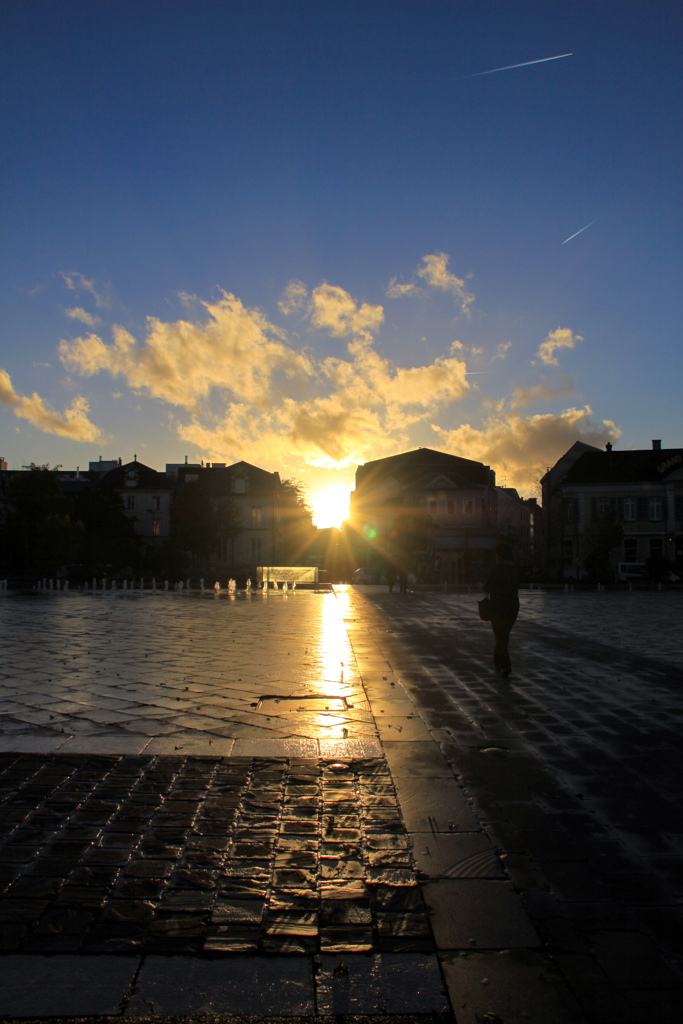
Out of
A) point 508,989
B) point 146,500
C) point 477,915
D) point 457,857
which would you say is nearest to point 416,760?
point 457,857

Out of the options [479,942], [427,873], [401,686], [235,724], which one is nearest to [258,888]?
[427,873]

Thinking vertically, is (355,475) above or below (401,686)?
above

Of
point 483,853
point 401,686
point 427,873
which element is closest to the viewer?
point 427,873

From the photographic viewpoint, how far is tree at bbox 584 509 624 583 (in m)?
43.0

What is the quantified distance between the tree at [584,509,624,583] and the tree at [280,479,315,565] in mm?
27085

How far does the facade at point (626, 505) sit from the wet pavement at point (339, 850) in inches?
1896

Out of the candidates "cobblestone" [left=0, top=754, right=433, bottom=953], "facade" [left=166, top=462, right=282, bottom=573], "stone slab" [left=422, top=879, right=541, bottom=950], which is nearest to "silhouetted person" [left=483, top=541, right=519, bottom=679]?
"cobblestone" [left=0, top=754, right=433, bottom=953]

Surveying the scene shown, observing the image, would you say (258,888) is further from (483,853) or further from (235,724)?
(235,724)

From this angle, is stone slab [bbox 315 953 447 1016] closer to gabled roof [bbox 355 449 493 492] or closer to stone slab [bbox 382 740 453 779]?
stone slab [bbox 382 740 453 779]

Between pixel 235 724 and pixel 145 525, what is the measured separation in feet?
191

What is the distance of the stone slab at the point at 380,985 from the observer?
2254mm

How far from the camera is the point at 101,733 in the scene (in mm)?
5715

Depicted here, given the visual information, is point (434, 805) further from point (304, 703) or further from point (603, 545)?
point (603, 545)

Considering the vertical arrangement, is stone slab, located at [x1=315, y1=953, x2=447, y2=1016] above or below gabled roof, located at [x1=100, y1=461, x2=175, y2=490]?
below
